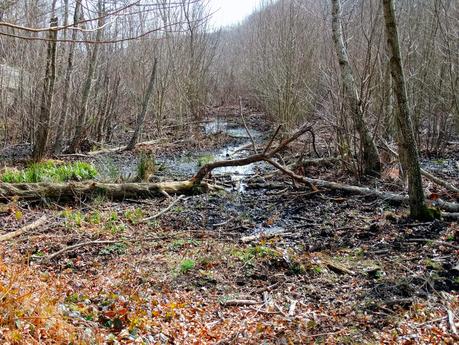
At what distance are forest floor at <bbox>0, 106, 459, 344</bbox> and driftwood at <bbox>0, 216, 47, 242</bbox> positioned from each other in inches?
5.2

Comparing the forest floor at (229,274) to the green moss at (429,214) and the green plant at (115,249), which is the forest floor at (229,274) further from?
the green moss at (429,214)

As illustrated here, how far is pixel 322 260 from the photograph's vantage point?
5.24m

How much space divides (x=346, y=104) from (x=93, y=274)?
20.3 ft

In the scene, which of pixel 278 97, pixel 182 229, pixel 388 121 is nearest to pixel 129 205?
pixel 182 229

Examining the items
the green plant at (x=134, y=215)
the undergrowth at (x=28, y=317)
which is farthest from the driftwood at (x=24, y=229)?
the undergrowth at (x=28, y=317)

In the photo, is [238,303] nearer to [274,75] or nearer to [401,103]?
[401,103]

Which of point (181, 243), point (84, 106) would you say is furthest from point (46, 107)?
point (181, 243)

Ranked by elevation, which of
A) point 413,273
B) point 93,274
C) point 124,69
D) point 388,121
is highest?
point 124,69

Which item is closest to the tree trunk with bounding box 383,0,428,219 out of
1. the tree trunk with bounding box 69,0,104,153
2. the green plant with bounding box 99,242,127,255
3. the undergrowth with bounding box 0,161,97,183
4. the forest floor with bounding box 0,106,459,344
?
the forest floor with bounding box 0,106,459,344

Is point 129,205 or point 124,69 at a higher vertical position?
point 124,69

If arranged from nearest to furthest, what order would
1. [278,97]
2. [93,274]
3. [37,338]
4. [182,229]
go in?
1. [37,338]
2. [93,274]
3. [182,229]
4. [278,97]

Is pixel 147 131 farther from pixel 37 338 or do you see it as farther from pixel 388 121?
pixel 37 338

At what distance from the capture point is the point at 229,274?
16.5 feet

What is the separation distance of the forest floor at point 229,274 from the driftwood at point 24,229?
5.2 inches
